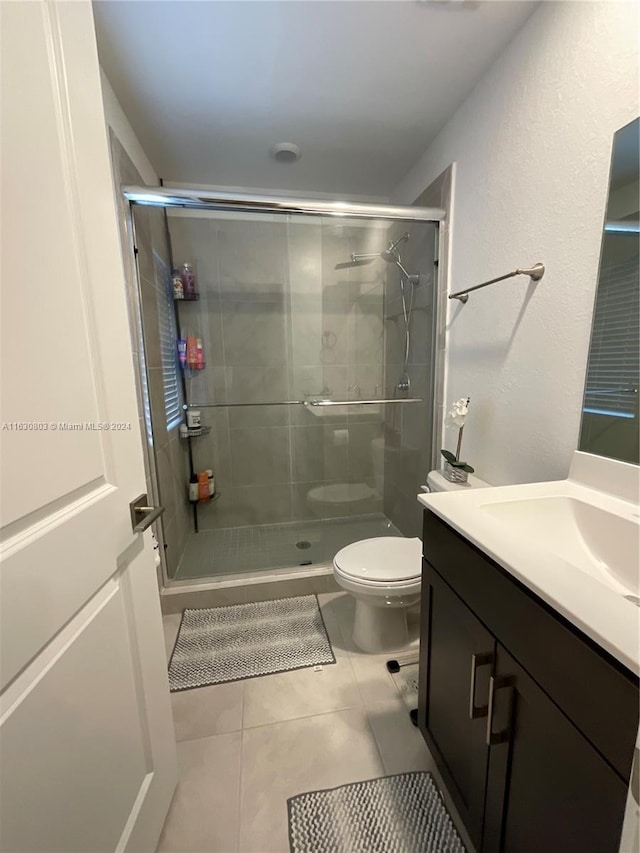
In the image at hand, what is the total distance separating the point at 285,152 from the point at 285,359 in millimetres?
1154

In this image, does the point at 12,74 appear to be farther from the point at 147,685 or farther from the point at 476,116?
the point at 476,116

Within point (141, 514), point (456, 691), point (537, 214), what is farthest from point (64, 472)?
point (537, 214)

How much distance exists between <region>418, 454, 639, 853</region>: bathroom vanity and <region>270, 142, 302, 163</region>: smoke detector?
6.30 feet

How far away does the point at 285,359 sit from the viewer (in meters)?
2.38

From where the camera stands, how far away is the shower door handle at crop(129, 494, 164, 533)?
783 mm

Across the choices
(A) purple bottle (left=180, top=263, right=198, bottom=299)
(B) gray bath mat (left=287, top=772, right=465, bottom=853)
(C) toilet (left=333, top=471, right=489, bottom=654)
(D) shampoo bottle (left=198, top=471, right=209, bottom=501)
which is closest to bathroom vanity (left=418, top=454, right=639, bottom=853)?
(B) gray bath mat (left=287, top=772, right=465, bottom=853)

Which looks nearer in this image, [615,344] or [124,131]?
[615,344]

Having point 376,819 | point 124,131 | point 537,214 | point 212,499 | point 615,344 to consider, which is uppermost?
point 124,131

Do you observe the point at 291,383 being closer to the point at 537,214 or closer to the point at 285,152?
the point at 285,152

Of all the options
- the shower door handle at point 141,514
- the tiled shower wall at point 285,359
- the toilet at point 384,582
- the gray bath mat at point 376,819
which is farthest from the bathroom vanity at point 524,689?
the tiled shower wall at point 285,359

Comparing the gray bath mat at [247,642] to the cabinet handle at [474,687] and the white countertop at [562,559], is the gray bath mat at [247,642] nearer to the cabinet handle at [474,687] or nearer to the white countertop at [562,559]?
the cabinet handle at [474,687]

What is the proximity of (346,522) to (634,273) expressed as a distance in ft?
6.67

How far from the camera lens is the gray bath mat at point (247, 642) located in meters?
1.42

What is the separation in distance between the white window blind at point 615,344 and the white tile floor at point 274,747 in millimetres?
1245
